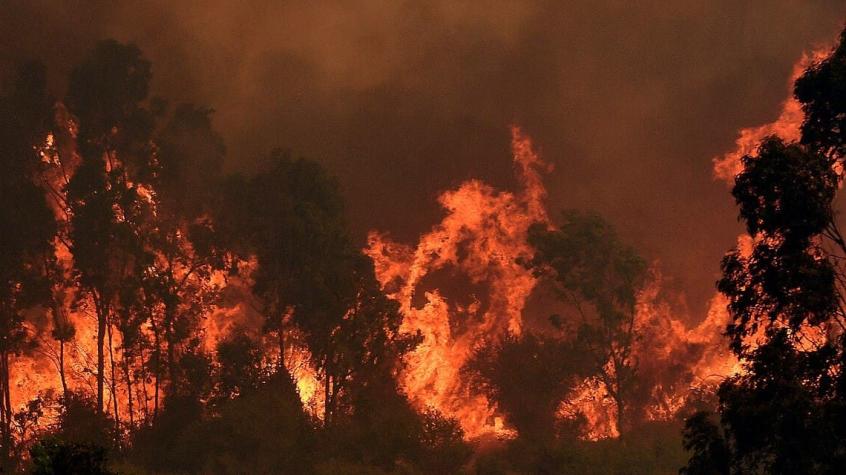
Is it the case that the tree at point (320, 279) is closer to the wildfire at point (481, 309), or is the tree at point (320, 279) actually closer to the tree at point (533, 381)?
the tree at point (533, 381)

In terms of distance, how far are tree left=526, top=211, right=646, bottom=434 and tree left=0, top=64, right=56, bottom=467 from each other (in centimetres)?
3801

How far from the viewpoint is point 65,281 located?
67.6 metres

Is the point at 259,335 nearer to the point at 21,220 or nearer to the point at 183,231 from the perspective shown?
the point at 183,231

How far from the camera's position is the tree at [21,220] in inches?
2559

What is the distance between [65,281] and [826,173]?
59532 mm

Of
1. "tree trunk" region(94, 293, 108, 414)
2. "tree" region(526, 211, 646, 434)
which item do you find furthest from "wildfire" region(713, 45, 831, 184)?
"tree trunk" region(94, 293, 108, 414)

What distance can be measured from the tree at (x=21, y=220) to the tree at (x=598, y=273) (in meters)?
38.0

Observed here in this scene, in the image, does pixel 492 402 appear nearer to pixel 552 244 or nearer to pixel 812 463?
pixel 552 244

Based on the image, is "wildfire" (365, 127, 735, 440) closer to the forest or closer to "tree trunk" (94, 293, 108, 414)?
the forest

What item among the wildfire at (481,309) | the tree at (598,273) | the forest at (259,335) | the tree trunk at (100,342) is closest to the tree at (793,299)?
the forest at (259,335)

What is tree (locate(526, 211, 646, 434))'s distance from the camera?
70562 millimetres

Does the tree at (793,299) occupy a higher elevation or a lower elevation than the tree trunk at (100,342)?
lower

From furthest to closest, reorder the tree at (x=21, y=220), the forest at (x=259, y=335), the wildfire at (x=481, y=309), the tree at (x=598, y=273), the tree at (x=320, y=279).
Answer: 1. the wildfire at (x=481, y=309)
2. the tree at (x=598, y=273)
3. the tree at (x=320, y=279)
4. the tree at (x=21, y=220)
5. the forest at (x=259, y=335)

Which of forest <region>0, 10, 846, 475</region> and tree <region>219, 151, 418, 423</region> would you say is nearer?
forest <region>0, 10, 846, 475</region>
